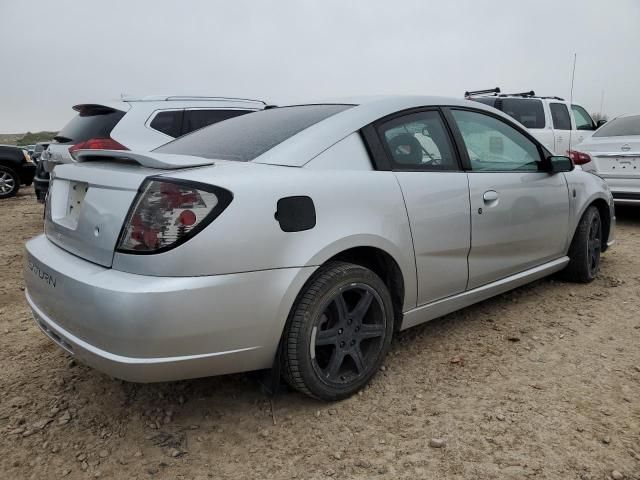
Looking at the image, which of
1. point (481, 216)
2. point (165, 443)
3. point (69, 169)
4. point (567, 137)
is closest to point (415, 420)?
point (165, 443)

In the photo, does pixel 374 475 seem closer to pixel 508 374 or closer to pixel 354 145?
pixel 508 374

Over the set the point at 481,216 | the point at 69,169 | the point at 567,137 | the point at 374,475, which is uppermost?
the point at 567,137

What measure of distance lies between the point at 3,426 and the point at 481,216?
264 cm

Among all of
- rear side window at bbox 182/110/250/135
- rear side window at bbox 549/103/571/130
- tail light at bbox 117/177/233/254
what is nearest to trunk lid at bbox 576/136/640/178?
rear side window at bbox 549/103/571/130

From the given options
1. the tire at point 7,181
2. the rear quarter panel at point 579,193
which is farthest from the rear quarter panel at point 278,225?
the tire at point 7,181

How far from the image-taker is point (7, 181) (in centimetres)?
1170

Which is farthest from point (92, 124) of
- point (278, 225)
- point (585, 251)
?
point (585, 251)

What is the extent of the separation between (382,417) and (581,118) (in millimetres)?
10450

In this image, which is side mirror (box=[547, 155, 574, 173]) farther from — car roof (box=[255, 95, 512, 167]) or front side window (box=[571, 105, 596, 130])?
front side window (box=[571, 105, 596, 130])

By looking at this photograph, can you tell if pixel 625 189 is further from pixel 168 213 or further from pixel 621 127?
pixel 168 213

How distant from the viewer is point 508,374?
2689 mm

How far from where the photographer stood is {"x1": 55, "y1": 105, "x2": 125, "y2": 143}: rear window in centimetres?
571

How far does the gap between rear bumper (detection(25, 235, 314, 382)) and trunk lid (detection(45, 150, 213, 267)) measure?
10 centimetres

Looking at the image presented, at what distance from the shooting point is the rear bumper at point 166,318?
6.15 feet
